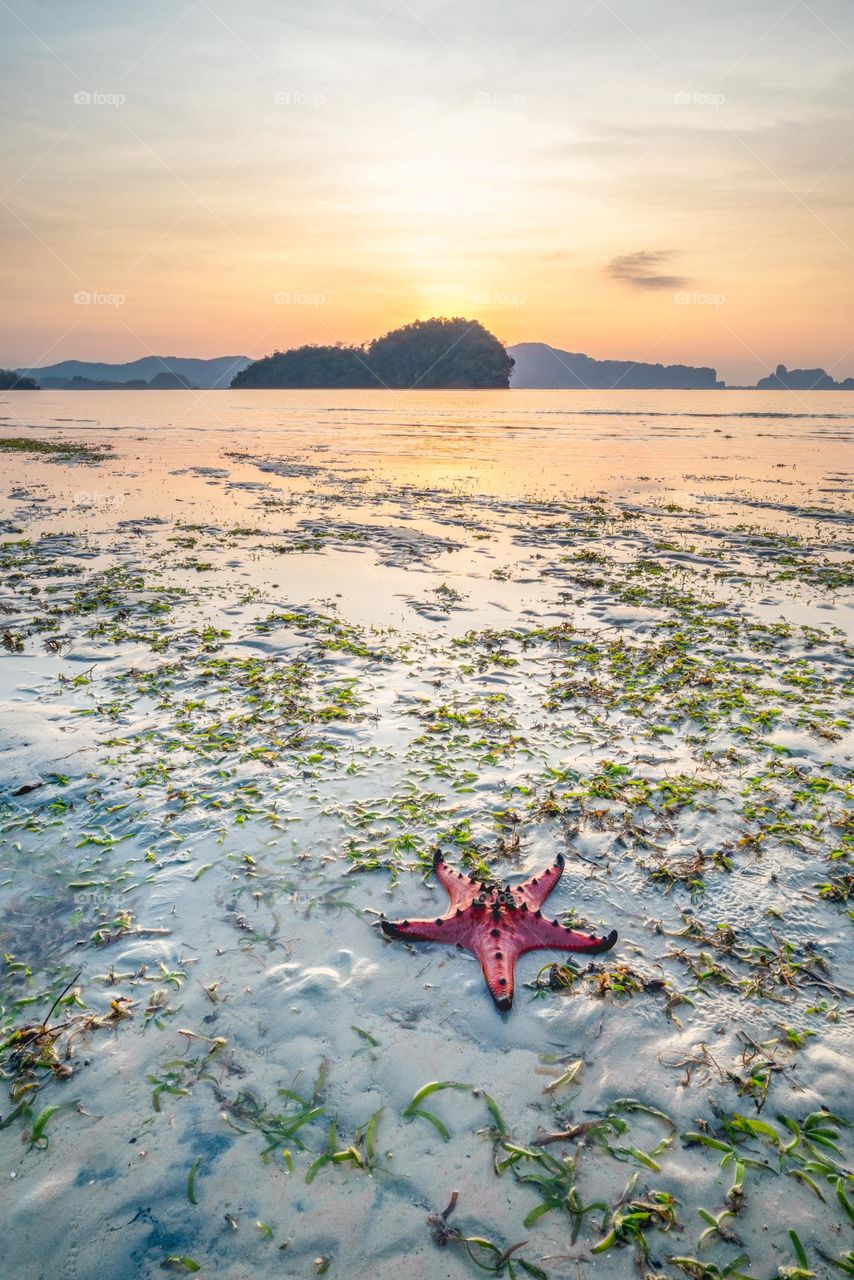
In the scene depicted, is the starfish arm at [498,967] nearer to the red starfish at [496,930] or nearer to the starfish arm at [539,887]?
the red starfish at [496,930]

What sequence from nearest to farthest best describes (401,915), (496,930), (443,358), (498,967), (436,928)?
(498,967) → (496,930) → (436,928) → (401,915) → (443,358)

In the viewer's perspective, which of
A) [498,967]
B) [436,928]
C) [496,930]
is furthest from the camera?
[436,928]

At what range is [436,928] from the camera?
453 cm

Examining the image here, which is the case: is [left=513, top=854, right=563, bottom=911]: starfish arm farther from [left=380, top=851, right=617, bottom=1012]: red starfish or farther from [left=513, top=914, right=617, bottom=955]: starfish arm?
[left=513, top=914, right=617, bottom=955]: starfish arm

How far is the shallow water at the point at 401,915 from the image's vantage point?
314 cm

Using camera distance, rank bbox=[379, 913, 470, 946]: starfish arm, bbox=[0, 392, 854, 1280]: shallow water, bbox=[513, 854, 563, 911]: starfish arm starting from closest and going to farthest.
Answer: bbox=[0, 392, 854, 1280]: shallow water, bbox=[379, 913, 470, 946]: starfish arm, bbox=[513, 854, 563, 911]: starfish arm

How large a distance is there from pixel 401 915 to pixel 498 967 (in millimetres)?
946

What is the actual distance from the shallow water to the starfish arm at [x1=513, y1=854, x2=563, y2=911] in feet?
0.59

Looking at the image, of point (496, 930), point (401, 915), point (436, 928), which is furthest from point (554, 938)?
point (401, 915)

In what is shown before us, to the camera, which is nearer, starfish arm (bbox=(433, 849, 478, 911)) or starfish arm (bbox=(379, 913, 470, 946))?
starfish arm (bbox=(379, 913, 470, 946))

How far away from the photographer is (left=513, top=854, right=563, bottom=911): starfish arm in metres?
4.75

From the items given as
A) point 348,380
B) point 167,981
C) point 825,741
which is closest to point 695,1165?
point 167,981

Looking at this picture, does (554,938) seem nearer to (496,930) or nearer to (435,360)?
(496,930)

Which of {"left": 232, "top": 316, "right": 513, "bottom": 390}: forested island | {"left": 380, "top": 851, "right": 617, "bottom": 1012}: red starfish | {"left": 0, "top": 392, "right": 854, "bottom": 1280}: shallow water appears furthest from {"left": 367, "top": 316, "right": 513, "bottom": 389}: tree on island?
{"left": 380, "top": 851, "right": 617, "bottom": 1012}: red starfish
